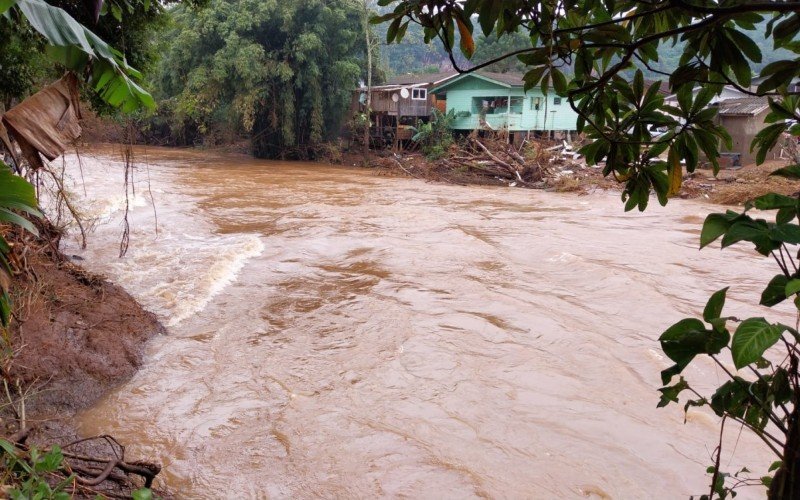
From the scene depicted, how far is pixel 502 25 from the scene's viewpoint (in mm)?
2184

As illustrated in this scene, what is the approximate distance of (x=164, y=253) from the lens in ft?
35.9

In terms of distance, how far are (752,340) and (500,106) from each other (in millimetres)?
31250

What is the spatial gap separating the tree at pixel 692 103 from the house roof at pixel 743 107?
84.4ft

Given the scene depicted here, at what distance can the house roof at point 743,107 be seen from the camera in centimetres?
2436

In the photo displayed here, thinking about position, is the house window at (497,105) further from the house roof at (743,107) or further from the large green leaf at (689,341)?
the large green leaf at (689,341)

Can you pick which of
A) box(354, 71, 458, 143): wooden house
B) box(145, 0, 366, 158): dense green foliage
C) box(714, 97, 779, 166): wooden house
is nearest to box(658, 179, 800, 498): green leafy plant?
box(714, 97, 779, 166): wooden house

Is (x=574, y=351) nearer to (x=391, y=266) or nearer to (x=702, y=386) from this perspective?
(x=702, y=386)

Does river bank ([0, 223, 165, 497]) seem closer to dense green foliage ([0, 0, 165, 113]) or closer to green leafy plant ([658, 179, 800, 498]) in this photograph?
dense green foliage ([0, 0, 165, 113])

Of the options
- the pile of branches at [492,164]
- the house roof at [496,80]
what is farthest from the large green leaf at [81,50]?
the house roof at [496,80]

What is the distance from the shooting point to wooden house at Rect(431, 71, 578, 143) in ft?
99.7

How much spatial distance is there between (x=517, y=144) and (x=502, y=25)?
95.8 ft

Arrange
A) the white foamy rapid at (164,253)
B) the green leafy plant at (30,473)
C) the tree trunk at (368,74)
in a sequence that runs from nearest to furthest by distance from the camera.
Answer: the green leafy plant at (30,473) → the white foamy rapid at (164,253) → the tree trunk at (368,74)

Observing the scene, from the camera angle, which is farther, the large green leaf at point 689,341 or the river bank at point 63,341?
the river bank at point 63,341

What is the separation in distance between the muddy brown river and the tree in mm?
2997
